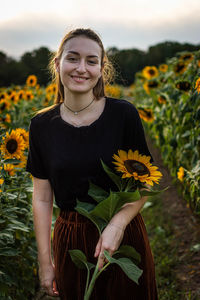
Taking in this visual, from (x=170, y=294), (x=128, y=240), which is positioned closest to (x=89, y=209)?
(x=128, y=240)

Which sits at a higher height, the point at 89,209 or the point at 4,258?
the point at 89,209

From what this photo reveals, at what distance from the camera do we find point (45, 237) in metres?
1.54

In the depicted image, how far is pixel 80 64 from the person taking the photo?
4.59 feet

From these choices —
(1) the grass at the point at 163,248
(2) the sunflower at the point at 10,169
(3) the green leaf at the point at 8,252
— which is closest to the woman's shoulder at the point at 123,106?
(2) the sunflower at the point at 10,169

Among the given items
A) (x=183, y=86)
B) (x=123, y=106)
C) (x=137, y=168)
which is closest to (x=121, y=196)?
(x=137, y=168)

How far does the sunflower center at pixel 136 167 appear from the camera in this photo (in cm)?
120

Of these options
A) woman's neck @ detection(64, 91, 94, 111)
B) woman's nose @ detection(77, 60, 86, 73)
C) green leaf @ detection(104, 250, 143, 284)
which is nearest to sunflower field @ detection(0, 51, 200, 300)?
woman's neck @ detection(64, 91, 94, 111)

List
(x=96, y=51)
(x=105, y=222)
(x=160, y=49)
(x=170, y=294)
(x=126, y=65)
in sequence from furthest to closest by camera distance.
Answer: (x=126, y=65), (x=160, y=49), (x=170, y=294), (x=96, y=51), (x=105, y=222)

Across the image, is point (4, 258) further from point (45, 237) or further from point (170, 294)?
point (170, 294)

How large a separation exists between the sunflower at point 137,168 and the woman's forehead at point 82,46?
492 mm

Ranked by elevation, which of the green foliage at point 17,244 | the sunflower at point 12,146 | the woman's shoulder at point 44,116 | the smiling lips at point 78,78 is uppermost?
the smiling lips at point 78,78

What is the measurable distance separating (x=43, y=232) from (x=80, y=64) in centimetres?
80

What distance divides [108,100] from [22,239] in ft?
3.93

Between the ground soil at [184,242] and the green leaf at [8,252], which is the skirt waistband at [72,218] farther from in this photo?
the ground soil at [184,242]
